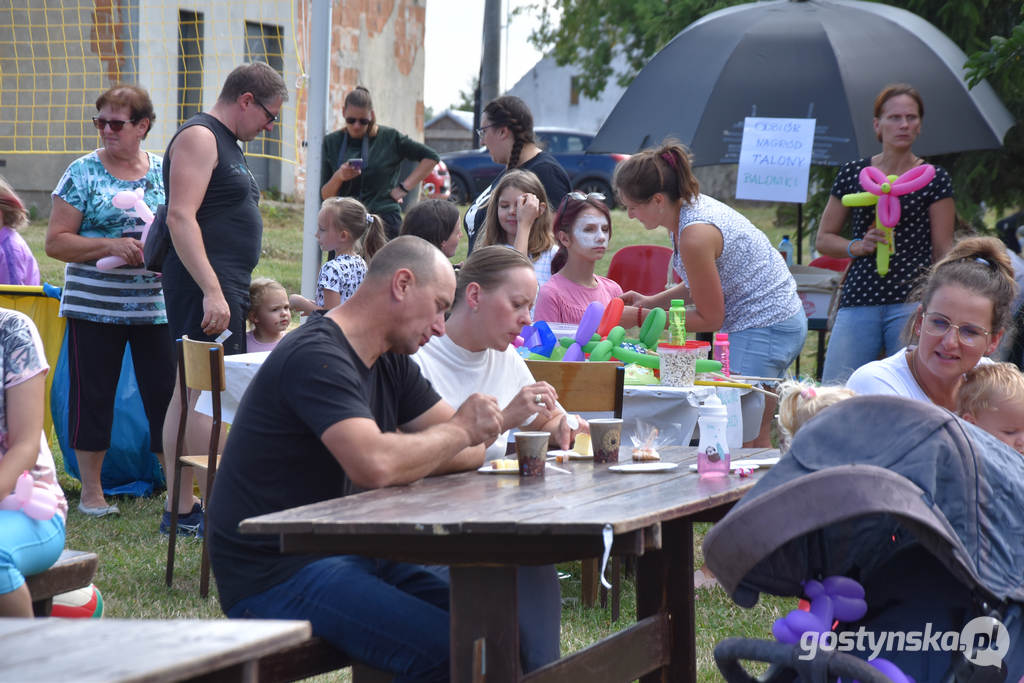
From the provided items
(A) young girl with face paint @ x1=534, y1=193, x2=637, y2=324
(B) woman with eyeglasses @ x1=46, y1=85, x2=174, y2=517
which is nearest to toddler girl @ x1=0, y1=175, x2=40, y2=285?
(B) woman with eyeglasses @ x1=46, y1=85, x2=174, y2=517

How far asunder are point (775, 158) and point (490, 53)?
8170 millimetres

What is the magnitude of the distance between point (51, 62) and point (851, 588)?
39.9 feet

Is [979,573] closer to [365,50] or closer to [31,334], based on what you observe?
[31,334]

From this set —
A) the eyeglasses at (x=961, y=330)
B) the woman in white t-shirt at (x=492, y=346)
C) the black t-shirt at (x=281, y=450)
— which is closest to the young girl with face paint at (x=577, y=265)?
the woman in white t-shirt at (x=492, y=346)

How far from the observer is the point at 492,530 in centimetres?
234

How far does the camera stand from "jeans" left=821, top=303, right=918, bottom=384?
5.45m

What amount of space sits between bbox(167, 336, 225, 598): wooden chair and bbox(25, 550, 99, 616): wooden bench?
1.12 m

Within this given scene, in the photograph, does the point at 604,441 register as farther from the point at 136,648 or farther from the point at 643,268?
the point at 643,268

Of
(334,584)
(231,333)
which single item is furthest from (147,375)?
(334,584)

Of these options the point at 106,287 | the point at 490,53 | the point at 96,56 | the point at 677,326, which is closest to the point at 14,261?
the point at 106,287

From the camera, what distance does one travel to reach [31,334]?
320 centimetres

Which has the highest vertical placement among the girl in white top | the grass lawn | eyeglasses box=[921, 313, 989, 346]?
the girl in white top

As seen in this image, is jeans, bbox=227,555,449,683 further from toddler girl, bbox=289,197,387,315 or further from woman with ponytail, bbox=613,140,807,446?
toddler girl, bbox=289,197,387,315

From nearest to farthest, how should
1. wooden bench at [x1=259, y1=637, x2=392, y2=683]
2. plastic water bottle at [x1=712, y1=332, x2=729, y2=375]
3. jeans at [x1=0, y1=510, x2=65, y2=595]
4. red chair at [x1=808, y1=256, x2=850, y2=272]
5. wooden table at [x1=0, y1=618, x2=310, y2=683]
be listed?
wooden table at [x1=0, y1=618, x2=310, y2=683] < wooden bench at [x1=259, y1=637, x2=392, y2=683] < jeans at [x1=0, y1=510, x2=65, y2=595] < plastic water bottle at [x1=712, y1=332, x2=729, y2=375] < red chair at [x1=808, y1=256, x2=850, y2=272]
